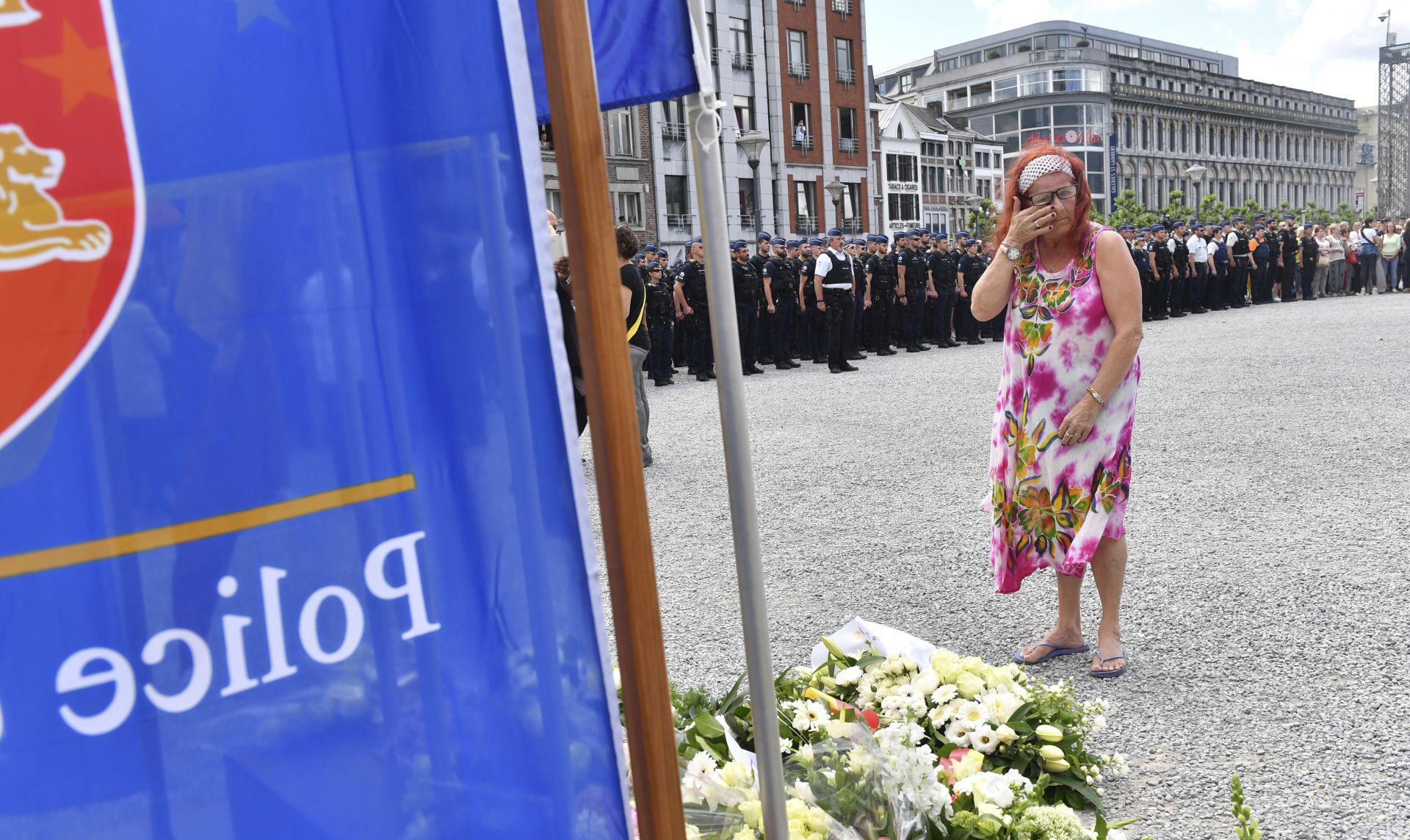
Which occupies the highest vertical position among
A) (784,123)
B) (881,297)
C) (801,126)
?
(784,123)

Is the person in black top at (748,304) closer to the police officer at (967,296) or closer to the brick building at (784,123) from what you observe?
the police officer at (967,296)

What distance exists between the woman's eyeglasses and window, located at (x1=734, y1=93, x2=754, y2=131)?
40.9m

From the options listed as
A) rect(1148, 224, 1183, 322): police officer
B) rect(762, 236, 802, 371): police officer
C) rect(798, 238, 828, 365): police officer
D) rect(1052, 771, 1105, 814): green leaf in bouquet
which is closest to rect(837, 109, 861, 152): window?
rect(1148, 224, 1183, 322): police officer

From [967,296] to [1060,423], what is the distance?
17.8 m

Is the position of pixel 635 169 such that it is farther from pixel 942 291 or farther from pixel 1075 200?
pixel 1075 200

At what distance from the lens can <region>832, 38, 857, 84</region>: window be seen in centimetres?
4925

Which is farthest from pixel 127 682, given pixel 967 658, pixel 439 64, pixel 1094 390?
pixel 1094 390

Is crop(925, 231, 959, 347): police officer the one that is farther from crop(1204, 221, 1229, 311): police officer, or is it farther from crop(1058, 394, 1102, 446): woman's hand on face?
crop(1058, 394, 1102, 446): woman's hand on face

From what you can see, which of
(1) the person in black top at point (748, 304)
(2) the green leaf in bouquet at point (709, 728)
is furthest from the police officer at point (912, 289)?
(2) the green leaf in bouquet at point (709, 728)

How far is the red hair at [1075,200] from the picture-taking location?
3.89 m

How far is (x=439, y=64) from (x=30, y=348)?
54 centimetres

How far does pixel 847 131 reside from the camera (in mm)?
49812

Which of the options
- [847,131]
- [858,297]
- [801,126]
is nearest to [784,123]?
[801,126]

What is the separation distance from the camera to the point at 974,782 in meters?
2.65
